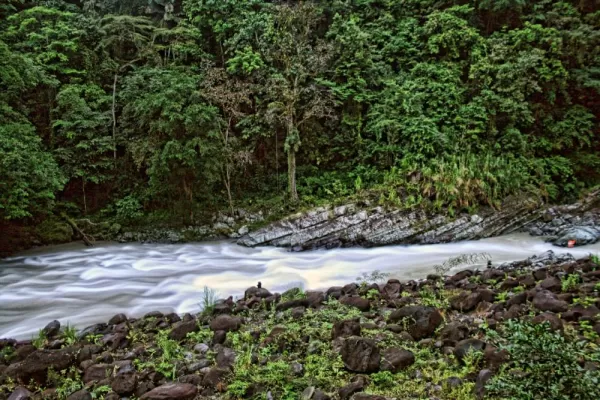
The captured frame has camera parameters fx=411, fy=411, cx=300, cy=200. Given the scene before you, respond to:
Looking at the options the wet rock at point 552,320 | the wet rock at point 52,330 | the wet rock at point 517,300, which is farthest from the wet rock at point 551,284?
the wet rock at point 52,330

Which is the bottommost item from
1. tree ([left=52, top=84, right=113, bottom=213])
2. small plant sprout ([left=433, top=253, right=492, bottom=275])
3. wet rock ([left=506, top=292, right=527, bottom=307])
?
small plant sprout ([left=433, top=253, right=492, bottom=275])

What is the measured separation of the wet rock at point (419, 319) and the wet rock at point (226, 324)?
2.09 m

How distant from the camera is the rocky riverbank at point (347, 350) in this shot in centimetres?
337

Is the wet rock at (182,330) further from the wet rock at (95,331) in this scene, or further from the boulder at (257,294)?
the boulder at (257,294)

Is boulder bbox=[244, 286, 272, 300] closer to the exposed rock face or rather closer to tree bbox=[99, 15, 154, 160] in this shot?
the exposed rock face

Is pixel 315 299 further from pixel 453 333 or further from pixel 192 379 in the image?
pixel 192 379

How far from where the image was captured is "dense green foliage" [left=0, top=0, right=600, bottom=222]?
45.6 feet

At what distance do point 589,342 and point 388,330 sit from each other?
6.74ft

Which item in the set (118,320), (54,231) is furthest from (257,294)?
(54,231)

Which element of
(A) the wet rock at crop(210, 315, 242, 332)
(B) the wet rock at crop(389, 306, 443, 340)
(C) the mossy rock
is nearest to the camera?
(B) the wet rock at crop(389, 306, 443, 340)

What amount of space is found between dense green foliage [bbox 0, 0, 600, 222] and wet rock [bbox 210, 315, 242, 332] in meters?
8.40

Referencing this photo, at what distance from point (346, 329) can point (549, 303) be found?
2.61m

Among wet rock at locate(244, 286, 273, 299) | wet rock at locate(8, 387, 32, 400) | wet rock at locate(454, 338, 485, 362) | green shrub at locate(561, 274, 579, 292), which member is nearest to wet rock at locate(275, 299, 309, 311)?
wet rock at locate(244, 286, 273, 299)

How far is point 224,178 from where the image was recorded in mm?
14844
